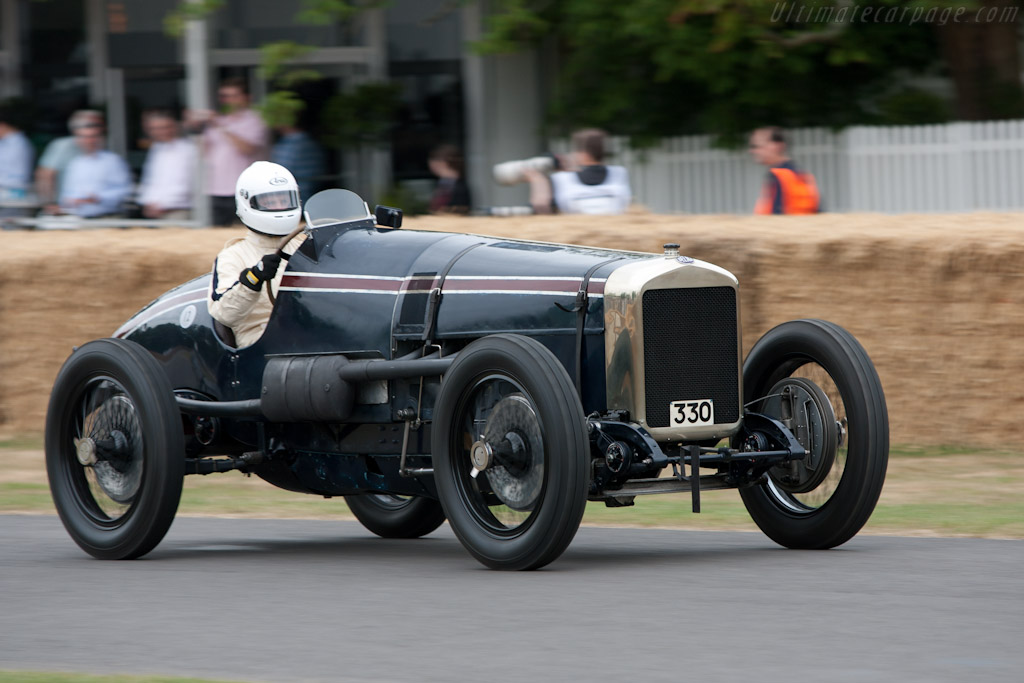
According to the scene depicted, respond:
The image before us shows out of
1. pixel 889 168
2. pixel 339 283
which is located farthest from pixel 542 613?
pixel 889 168

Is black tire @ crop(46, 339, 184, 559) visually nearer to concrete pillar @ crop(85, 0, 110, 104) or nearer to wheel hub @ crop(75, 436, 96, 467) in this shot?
wheel hub @ crop(75, 436, 96, 467)

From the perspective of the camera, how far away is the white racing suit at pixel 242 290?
25.5ft

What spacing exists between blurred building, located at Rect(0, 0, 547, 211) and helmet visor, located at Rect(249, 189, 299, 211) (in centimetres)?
1036

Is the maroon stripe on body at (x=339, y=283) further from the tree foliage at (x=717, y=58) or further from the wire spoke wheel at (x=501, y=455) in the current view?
the tree foliage at (x=717, y=58)

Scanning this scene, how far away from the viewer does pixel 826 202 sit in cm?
1636

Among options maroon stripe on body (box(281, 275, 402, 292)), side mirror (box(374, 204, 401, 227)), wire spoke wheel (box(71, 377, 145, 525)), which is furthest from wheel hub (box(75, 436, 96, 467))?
side mirror (box(374, 204, 401, 227))

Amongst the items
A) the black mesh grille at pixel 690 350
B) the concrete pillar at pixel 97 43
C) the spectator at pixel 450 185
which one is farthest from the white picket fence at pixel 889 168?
the black mesh grille at pixel 690 350

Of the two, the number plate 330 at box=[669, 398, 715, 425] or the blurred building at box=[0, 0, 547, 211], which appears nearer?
the number plate 330 at box=[669, 398, 715, 425]

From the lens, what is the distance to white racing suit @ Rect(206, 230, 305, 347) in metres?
7.78

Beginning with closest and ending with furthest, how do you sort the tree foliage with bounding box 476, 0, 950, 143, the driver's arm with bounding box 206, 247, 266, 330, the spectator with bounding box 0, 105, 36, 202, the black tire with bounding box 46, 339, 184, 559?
the black tire with bounding box 46, 339, 184, 559
the driver's arm with bounding box 206, 247, 266, 330
the spectator with bounding box 0, 105, 36, 202
the tree foliage with bounding box 476, 0, 950, 143

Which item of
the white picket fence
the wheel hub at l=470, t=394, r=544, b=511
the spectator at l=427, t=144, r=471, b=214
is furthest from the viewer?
the white picket fence

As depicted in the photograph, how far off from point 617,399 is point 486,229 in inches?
178

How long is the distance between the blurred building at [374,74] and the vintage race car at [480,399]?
34.9 ft

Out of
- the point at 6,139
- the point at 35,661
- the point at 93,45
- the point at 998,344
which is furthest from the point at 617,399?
the point at 93,45
